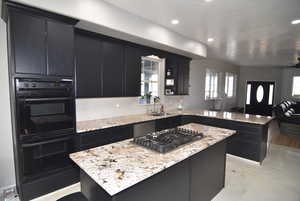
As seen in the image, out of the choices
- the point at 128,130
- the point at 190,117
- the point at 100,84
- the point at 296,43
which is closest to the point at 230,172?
the point at 190,117

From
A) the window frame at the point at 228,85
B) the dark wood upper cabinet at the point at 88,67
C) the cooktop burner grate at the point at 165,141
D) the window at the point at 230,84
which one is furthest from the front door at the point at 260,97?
the dark wood upper cabinet at the point at 88,67

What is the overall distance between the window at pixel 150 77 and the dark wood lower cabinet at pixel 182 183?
2.57 m

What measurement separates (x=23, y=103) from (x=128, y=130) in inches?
67.5

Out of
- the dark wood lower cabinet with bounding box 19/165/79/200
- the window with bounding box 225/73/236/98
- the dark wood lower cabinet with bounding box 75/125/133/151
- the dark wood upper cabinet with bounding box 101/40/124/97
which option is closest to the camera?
the dark wood lower cabinet with bounding box 19/165/79/200

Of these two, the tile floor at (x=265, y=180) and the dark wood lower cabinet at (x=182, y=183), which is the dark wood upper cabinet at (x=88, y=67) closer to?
the dark wood lower cabinet at (x=182, y=183)

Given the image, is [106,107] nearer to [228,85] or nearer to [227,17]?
[227,17]

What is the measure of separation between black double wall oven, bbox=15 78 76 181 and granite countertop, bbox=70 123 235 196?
968 mm

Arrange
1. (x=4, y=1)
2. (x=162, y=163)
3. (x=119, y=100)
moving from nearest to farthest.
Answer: (x=162, y=163)
(x=4, y=1)
(x=119, y=100)

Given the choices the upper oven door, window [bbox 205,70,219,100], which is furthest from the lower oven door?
window [bbox 205,70,219,100]

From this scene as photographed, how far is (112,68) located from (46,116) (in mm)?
1430

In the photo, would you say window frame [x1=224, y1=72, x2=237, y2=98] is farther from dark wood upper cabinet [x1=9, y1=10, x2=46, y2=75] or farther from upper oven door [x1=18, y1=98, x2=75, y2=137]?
dark wood upper cabinet [x1=9, y1=10, x2=46, y2=75]

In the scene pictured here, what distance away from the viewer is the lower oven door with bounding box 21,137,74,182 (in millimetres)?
2113

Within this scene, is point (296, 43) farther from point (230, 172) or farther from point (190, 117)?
point (230, 172)

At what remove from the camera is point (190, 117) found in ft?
14.2
